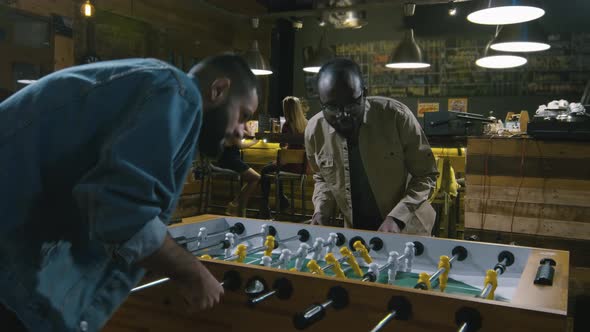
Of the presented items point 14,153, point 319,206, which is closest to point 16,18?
point 319,206

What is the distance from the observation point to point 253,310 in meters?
1.42

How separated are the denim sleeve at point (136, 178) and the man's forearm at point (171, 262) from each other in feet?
0.08

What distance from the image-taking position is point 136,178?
928 mm

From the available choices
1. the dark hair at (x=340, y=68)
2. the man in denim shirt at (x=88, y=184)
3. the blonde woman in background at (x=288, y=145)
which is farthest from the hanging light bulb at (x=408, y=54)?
the man in denim shirt at (x=88, y=184)

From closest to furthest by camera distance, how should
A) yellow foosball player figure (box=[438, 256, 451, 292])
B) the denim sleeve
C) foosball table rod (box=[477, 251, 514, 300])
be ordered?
the denim sleeve, foosball table rod (box=[477, 251, 514, 300]), yellow foosball player figure (box=[438, 256, 451, 292])

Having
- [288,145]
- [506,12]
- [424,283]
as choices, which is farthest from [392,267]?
[288,145]

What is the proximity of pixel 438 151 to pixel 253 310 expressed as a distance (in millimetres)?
4475

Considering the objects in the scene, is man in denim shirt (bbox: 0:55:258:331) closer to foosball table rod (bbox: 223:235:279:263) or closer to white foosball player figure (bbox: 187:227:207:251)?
foosball table rod (bbox: 223:235:279:263)

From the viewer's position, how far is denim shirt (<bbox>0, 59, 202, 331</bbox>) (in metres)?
0.94

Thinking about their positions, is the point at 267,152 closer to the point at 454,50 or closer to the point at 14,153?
the point at 454,50

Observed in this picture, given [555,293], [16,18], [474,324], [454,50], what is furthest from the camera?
[454,50]

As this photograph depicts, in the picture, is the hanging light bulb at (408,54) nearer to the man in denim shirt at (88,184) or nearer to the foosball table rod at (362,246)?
the foosball table rod at (362,246)

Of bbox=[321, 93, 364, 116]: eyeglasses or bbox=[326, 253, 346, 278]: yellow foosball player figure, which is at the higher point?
bbox=[321, 93, 364, 116]: eyeglasses

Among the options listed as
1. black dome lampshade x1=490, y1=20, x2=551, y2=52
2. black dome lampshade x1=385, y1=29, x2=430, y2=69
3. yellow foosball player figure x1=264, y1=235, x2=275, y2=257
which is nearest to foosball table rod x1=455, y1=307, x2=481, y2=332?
yellow foosball player figure x1=264, y1=235, x2=275, y2=257
